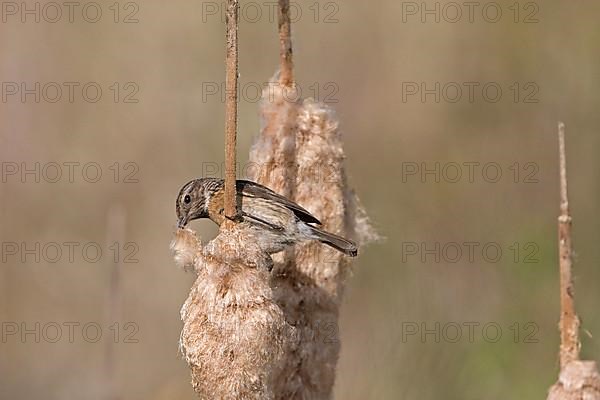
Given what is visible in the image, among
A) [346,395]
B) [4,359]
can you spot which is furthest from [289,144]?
[4,359]

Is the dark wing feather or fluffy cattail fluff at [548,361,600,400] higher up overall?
the dark wing feather

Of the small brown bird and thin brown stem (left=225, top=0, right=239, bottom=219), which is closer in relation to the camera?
thin brown stem (left=225, top=0, right=239, bottom=219)

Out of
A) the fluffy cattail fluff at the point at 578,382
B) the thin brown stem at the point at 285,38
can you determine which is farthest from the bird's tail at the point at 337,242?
the fluffy cattail fluff at the point at 578,382

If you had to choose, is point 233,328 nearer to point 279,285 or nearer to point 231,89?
point 231,89

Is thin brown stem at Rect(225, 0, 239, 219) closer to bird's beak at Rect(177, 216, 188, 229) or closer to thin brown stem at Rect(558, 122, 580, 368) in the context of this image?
thin brown stem at Rect(558, 122, 580, 368)

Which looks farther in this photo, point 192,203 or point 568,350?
point 192,203

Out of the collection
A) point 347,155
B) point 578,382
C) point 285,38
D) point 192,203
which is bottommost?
point 578,382

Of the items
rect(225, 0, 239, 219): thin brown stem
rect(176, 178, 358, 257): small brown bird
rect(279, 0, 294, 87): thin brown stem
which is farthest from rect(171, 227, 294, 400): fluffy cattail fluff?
rect(279, 0, 294, 87): thin brown stem

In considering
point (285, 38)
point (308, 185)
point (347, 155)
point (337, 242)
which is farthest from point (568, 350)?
point (347, 155)
